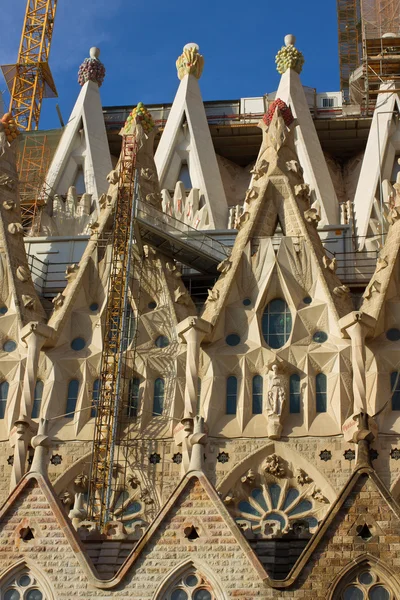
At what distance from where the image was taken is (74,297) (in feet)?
93.4

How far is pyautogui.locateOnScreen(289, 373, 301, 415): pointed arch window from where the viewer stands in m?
26.5

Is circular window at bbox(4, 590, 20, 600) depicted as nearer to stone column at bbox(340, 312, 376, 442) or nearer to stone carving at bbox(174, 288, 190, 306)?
stone column at bbox(340, 312, 376, 442)

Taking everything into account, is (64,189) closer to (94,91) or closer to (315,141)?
(94,91)

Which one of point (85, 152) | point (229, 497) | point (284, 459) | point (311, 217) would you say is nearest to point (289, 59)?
point (85, 152)

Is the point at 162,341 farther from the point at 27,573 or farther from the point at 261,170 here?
the point at 27,573

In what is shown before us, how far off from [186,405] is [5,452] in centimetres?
384

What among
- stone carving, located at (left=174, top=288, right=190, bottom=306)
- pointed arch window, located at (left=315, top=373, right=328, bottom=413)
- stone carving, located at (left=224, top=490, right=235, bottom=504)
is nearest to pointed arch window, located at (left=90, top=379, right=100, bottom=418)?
stone carving, located at (left=174, top=288, right=190, bottom=306)

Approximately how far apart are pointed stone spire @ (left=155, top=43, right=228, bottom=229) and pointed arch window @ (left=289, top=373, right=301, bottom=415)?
25.1ft

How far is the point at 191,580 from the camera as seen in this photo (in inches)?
765

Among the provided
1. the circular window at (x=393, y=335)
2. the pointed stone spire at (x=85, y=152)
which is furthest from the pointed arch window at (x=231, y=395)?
the pointed stone spire at (x=85, y=152)

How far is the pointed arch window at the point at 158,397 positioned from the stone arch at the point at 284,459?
7.28 feet

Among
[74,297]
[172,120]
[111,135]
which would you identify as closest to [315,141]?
[172,120]

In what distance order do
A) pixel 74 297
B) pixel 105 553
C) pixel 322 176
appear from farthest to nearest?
pixel 322 176, pixel 74 297, pixel 105 553

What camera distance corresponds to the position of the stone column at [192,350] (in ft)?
85.2
